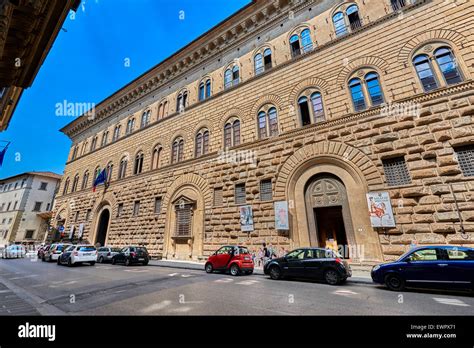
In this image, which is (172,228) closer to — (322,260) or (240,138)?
(240,138)

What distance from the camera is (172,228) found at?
16.5 m

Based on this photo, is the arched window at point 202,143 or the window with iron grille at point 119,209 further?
the window with iron grille at point 119,209

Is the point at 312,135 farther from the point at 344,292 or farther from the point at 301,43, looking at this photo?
the point at 344,292

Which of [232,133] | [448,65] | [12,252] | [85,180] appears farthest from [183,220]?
[12,252]

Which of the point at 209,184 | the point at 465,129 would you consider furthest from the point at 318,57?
the point at 209,184

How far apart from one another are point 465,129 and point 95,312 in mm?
14152

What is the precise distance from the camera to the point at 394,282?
666 cm

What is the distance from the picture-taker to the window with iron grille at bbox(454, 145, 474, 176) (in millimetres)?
8596

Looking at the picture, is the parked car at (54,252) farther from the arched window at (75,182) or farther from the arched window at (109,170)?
the arched window at (75,182)

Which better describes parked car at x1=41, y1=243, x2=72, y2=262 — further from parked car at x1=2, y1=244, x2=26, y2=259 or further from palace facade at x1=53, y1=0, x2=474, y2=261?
parked car at x1=2, y1=244, x2=26, y2=259

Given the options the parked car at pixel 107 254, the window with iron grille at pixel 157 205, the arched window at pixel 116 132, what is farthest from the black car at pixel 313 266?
the arched window at pixel 116 132

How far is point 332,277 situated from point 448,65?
1119cm

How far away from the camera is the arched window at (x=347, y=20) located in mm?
12930

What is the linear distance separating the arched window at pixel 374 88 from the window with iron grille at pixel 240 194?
8.81m
